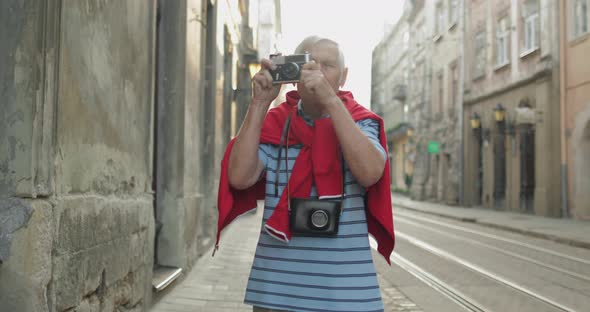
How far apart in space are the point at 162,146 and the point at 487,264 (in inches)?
175

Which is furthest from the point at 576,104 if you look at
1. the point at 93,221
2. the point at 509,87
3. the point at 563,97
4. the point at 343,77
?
the point at 343,77

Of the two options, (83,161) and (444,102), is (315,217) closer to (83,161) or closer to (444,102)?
(83,161)

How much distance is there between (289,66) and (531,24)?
63.8 feet

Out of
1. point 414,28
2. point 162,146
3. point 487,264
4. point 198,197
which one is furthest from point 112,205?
point 414,28

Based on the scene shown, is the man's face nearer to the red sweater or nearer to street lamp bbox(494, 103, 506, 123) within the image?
the red sweater

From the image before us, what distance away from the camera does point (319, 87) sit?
67.9 inches

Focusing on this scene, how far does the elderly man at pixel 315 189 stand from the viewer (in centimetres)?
174

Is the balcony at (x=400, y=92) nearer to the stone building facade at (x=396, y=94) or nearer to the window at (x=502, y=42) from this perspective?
the stone building facade at (x=396, y=94)

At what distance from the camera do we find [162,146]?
6.06 m

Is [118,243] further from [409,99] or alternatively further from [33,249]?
[409,99]

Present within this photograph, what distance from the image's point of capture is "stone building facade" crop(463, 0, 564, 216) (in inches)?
686

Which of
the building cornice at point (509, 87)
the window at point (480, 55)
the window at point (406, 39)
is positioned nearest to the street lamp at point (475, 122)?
the building cornice at point (509, 87)

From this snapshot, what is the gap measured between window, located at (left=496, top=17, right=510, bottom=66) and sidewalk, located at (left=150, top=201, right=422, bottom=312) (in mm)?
15539

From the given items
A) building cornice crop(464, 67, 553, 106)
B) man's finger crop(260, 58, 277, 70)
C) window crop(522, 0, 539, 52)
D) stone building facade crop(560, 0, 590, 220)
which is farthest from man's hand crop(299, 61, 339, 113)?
window crop(522, 0, 539, 52)
